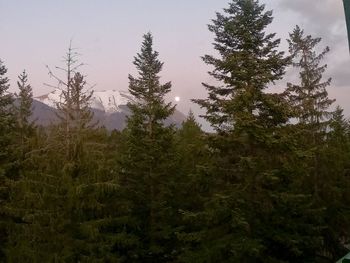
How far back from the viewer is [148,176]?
24.2 meters

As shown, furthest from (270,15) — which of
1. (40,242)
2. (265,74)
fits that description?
(40,242)

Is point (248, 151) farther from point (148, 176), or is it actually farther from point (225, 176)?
point (148, 176)

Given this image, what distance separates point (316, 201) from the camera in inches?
948

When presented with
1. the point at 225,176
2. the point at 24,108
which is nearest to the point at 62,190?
the point at 225,176

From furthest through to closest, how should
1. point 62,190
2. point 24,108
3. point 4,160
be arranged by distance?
point 24,108 < point 4,160 < point 62,190

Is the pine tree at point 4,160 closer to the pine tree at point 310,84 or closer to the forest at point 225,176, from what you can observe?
the forest at point 225,176

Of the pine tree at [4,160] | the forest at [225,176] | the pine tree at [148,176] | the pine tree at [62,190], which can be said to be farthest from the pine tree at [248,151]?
the pine tree at [4,160]

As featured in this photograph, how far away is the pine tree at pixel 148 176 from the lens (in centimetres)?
2367

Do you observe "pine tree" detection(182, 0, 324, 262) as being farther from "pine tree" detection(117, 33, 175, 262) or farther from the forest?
"pine tree" detection(117, 33, 175, 262)

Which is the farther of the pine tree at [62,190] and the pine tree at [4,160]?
the pine tree at [4,160]

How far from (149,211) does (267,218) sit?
9343 millimetres

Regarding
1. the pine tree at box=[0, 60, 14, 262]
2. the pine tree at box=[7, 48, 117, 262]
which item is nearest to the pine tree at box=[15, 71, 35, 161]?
the pine tree at box=[0, 60, 14, 262]

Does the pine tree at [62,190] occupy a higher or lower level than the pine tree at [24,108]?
lower

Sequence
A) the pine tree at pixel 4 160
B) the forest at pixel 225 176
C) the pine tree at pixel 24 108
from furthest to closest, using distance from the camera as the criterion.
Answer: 1. the pine tree at pixel 24 108
2. the pine tree at pixel 4 160
3. the forest at pixel 225 176
